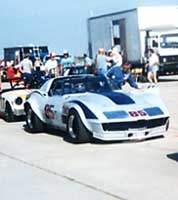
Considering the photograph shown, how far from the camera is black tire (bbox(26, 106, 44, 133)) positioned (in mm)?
12828

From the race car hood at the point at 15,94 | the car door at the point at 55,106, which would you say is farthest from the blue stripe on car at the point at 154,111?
the race car hood at the point at 15,94

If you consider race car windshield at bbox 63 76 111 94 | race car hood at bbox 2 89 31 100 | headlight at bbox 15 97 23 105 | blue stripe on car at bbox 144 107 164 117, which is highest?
race car windshield at bbox 63 76 111 94

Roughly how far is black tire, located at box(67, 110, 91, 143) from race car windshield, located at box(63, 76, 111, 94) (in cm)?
122

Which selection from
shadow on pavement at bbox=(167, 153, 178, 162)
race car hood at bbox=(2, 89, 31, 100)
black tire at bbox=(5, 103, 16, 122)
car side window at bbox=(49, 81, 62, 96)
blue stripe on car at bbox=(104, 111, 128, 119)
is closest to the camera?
shadow on pavement at bbox=(167, 153, 178, 162)

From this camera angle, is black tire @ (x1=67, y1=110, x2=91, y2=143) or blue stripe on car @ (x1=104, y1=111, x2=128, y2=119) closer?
blue stripe on car @ (x1=104, y1=111, x2=128, y2=119)

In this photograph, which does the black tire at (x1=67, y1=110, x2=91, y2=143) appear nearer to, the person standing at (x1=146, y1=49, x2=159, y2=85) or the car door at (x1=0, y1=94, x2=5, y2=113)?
the car door at (x1=0, y1=94, x2=5, y2=113)

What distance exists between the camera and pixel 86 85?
12.4 meters

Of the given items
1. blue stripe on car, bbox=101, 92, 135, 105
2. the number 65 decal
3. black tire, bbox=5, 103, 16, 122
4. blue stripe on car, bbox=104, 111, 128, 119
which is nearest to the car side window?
blue stripe on car, bbox=101, 92, 135, 105

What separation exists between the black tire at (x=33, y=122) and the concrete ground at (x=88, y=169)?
0.69m

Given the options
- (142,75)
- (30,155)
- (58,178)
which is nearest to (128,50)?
(142,75)

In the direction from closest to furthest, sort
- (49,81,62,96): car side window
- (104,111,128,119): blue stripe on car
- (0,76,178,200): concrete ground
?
(0,76,178,200): concrete ground, (104,111,128,119): blue stripe on car, (49,81,62,96): car side window

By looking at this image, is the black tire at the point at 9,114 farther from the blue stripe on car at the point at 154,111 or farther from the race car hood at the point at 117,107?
the blue stripe on car at the point at 154,111

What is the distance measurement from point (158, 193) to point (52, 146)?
4.26 metres

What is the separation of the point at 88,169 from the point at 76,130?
2.37 meters
